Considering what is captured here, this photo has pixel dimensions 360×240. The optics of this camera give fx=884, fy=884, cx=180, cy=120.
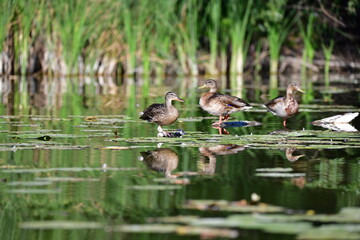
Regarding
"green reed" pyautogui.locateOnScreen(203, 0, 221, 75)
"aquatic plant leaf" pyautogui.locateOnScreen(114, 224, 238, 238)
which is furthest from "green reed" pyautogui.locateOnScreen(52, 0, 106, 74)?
"aquatic plant leaf" pyautogui.locateOnScreen(114, 224, 238, 238)

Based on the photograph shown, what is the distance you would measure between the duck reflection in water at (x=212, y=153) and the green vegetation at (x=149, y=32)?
11.4 meters

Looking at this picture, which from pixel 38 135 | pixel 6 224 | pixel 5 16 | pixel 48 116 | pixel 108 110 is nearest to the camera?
pixel 6 224

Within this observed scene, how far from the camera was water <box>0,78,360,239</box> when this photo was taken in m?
4.15

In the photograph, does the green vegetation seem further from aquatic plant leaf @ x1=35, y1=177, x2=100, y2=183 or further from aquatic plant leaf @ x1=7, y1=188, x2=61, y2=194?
aquatic plant leaf @ x1=7, y1=188, x2=61, y2=194

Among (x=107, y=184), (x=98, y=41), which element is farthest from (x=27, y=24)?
(x=107, y=184)

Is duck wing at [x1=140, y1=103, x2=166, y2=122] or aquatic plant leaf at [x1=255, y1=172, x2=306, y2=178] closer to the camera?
aquatic plant leaf at [x1=255, y1=172, x2=306, y2=178]

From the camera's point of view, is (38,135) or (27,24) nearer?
(38,135)

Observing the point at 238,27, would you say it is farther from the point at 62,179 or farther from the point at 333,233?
the point at 333,233

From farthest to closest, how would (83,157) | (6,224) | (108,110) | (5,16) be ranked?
(5,16) → (108,110) → (83,157) → (6,224)

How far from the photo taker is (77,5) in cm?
1820

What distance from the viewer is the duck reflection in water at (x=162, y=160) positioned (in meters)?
5.63

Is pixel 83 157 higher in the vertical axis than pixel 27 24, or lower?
lower

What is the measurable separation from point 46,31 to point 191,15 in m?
3.26

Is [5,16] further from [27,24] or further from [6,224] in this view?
[6,224]
